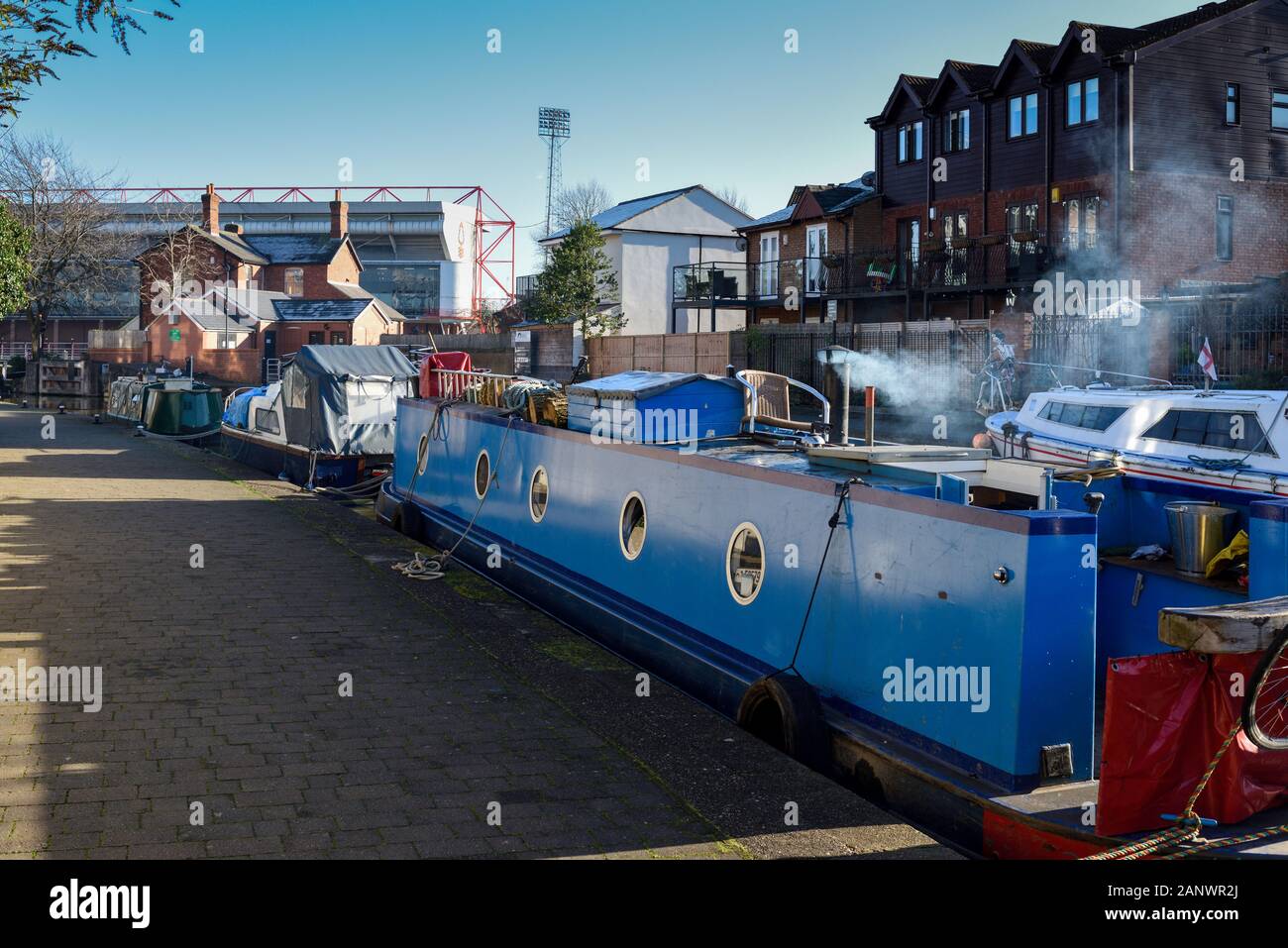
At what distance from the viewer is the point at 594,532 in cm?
1041

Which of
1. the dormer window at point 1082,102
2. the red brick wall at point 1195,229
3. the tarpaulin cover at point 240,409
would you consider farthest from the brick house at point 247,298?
the red brick wall at point 1195,229

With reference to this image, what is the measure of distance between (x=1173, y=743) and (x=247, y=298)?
222 feet

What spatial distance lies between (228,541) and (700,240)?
133 feet

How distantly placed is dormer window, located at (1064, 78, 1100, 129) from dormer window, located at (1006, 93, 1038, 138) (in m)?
1.15

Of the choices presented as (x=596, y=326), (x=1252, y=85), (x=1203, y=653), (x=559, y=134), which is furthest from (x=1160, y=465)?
(x=559, y=134)

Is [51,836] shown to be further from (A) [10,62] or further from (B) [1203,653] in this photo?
(A) [10,62]

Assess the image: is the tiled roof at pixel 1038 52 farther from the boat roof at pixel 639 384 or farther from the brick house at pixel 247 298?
the brick house at pixel 247 298

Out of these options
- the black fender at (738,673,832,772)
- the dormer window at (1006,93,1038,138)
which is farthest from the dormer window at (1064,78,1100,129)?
the black fender at (738,673,832,772)

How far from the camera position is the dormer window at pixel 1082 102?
99.7 ft

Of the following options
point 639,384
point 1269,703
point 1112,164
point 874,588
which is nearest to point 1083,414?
point 639,384

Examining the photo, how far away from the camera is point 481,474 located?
1347cm

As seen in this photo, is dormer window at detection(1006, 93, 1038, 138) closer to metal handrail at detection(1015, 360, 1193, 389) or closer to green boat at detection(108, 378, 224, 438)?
metal handrail at detection(1015, 360, 1193, 389)

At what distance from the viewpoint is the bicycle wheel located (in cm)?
445

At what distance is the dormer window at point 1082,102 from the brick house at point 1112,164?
36 mm
